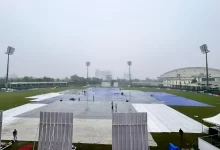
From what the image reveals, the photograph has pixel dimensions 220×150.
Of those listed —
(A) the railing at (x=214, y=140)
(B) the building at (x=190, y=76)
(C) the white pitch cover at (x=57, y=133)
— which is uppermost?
(B) the building at (x=190, y=76)

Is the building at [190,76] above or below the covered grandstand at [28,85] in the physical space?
above

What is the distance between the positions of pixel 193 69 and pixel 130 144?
411ft

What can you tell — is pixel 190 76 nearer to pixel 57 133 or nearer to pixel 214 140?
pixel 214 140

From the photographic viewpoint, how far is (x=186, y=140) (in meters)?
14.3

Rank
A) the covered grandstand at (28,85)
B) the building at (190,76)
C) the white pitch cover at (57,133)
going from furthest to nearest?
the building at (190,76) < the covered grandstand at (28,85) < the white pitch cover at (57,133)

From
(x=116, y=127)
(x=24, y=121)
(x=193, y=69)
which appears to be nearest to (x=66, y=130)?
Result: (x=116, y=127)

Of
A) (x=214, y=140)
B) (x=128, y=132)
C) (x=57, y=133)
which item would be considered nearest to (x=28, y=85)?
(x=57, y=133)

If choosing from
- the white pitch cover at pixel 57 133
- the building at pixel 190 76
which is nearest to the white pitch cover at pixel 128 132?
the white pitch cover at pixel 57 133

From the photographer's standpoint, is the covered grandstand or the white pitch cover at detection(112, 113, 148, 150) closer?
the white pitch cover at detection(112, 113, 148, 150)

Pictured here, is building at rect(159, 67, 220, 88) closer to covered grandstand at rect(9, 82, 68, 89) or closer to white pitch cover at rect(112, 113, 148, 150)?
covered grandstand at rect(9, 82, 68, 89)

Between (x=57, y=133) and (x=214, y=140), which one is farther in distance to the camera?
(x=214, y=140)

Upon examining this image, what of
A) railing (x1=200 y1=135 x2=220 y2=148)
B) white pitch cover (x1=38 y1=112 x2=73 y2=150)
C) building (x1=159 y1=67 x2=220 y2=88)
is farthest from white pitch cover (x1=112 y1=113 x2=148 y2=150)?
building (x1=159 y1=67 x2=220 y2=88)

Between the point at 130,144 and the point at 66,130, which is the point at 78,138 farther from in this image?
the point at 130,144

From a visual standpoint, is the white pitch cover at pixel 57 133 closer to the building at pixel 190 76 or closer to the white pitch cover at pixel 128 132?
the white pitch cover at pixel 128 132
